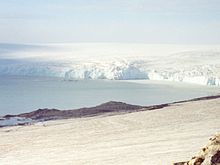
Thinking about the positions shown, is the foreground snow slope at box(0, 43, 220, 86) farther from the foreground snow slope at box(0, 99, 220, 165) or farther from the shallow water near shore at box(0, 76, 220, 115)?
the foreground snow slope at box(0, 99, 220, 165)

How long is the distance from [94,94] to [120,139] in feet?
92.8

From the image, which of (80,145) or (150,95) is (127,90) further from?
(80,145)

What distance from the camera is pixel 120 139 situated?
920 centimetres

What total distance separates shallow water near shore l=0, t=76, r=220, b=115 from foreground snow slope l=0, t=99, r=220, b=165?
16.2 meters

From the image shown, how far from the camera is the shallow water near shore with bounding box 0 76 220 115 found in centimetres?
3141

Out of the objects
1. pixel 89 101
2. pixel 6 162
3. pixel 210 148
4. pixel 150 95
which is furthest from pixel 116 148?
pixel 150 95

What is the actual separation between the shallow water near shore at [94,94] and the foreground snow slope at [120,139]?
16171mm

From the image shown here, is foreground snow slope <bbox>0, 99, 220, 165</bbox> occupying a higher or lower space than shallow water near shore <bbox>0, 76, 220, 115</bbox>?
higher

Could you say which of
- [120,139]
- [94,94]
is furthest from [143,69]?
[120,139]

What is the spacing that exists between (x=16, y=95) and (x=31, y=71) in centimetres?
329

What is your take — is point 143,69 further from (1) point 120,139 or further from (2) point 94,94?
(1) point 120,139

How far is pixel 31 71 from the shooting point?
41.1m

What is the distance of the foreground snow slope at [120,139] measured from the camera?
24.5ft

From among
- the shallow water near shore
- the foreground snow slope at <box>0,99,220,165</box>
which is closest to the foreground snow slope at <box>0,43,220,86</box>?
the shallow water near shore
